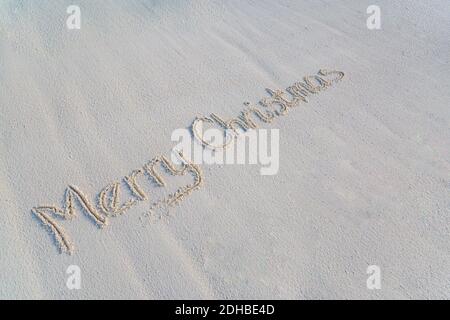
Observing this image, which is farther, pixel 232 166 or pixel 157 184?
pixel 232 166

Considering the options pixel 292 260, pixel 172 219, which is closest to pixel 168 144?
pixel 172 219

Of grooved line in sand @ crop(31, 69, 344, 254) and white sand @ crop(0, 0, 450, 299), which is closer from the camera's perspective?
white sand @ crop(0, 0, 450, 299)

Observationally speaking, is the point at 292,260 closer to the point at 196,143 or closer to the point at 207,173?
the point at 207,173

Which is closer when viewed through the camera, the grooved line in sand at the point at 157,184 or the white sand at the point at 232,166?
the white sand at the point at 232,166
